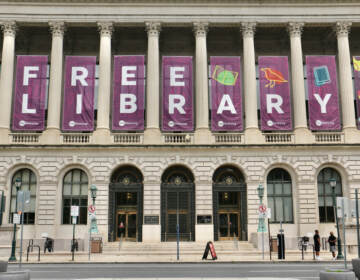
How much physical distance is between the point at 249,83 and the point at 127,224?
54.3ft

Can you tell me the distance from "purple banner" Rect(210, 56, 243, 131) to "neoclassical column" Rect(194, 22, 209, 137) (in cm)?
94

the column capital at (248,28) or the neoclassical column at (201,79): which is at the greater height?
the column capital at (248,28)

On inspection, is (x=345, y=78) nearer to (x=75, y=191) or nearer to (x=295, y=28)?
(x=295, y=28)

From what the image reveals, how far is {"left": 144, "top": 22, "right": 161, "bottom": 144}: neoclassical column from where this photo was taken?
1553 inches

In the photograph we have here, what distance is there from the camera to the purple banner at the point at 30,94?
39.0 metres

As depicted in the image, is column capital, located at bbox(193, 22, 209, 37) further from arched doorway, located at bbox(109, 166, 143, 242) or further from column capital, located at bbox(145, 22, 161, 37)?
arched doorway, located at bbox(109, 166, 143, 242)

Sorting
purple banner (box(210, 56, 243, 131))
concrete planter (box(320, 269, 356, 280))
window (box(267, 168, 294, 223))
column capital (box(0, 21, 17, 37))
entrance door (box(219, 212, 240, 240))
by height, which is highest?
column capital (box(0, 21, 17, 37))

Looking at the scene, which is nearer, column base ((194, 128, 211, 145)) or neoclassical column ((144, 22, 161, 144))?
column base ((194, 128, 211, 145))

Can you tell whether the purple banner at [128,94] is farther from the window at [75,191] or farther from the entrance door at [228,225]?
the entrance door at [228,225]

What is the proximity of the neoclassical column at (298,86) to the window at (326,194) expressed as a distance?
3352 mm

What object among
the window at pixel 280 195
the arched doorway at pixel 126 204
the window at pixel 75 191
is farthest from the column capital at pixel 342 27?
the window at pixel 75 191

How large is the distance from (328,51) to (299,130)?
1078 cm

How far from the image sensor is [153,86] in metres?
40.5

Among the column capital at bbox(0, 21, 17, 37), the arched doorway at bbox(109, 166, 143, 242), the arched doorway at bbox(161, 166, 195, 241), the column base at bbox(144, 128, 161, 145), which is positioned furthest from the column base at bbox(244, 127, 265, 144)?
the column capital at bbox(0, 21, 17, 37)
